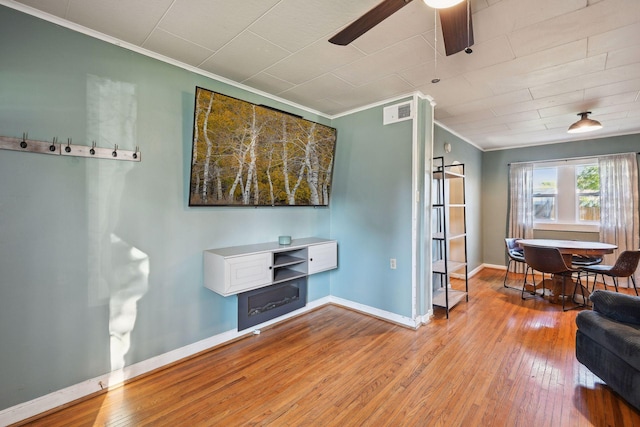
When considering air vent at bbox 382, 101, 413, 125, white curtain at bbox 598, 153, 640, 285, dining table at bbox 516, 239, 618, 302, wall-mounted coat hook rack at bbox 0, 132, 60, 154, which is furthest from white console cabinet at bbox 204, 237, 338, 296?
white curtain at bbox 598, 153, 640, 285

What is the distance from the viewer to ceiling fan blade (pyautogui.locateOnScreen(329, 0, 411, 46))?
1289 millimetres

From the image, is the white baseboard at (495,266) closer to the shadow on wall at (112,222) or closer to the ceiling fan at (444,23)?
the ceiling fan at (444,23)

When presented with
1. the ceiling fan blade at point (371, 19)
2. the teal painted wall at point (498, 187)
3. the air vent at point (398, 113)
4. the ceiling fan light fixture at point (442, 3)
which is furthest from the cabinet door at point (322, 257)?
the teal painted wall at point (498, 187)

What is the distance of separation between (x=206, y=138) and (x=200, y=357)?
192 cm

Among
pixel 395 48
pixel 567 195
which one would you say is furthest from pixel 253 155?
pixel 567 195

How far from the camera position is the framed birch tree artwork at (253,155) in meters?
2.40

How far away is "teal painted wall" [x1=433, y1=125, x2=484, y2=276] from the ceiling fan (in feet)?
8.94

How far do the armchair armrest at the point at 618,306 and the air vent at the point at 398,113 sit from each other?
2.28 meters

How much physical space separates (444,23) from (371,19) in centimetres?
44

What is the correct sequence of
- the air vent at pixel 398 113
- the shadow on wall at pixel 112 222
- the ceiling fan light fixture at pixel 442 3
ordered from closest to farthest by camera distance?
1. the ceiling fan light fixture at pixel 442 3
2. the shadow on wall at pixel 112 222
3. the air vent at pixel 398 113

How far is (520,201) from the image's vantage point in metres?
5.43

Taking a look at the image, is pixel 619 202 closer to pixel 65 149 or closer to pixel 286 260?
pixel 286 260

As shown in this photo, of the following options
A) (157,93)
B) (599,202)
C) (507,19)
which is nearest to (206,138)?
(157,93)

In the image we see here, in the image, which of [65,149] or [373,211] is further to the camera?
[373,211]
